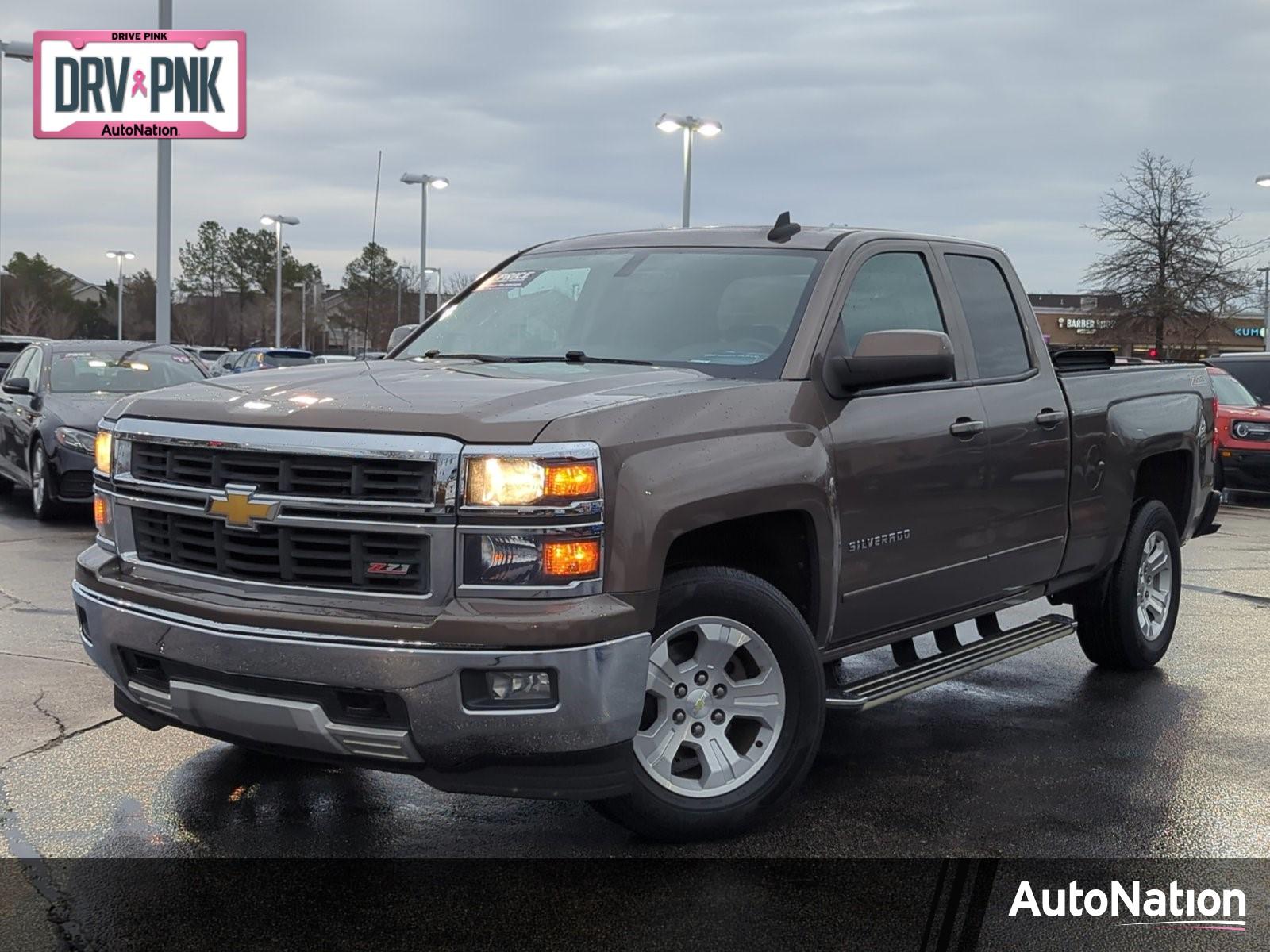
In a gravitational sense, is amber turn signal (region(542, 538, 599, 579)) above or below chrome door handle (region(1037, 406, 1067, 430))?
below

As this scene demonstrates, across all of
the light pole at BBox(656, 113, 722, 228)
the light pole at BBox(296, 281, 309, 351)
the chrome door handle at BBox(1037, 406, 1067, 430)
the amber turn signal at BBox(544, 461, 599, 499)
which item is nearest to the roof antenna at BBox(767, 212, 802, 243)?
the chrome door handle at BBox(1037, 406, 1067, 430)

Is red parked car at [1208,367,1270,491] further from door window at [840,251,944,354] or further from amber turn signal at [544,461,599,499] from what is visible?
amber turn signal at [544,461,599,499]

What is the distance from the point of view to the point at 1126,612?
22.2 ft

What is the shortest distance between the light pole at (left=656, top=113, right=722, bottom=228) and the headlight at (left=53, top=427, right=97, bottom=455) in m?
18.6

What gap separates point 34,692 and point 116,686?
1.97 meters

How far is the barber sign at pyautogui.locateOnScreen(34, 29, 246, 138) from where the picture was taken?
20453mm

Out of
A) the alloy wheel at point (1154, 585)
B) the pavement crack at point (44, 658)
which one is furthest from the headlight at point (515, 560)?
the alloy wheel at point (1154, 585)

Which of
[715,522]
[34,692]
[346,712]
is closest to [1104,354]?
[715,522]

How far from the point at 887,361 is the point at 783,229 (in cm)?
103

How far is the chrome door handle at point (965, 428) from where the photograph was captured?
5281 millimetres

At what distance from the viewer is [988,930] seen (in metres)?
3.70

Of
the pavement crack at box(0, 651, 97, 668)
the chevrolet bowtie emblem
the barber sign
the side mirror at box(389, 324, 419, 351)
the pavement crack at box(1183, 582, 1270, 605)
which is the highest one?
the barber sign

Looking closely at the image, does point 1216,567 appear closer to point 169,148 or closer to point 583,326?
point 583,326

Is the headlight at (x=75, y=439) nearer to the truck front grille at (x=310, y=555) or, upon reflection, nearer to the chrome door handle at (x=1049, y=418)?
the truck front grille at (x=310, y=555)
